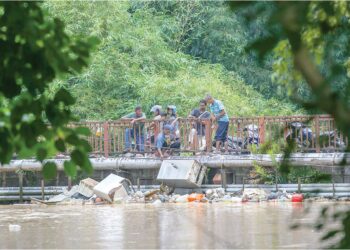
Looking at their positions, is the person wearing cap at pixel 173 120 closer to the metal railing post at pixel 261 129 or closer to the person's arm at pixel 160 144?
the person's arm at pixel 160 144

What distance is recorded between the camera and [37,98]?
4.91 meters

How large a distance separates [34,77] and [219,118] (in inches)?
709

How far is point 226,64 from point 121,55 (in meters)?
4.95

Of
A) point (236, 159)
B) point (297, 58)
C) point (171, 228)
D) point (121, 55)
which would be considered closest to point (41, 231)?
point (171, 228)

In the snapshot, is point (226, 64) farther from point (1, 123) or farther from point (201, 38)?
point (1, 123)

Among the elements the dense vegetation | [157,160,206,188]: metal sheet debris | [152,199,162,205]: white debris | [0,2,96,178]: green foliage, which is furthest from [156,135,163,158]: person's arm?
[0,2,96,178]: green foliage

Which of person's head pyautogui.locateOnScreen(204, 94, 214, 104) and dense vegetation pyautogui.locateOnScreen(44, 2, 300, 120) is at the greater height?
dense vegetation pyautogui.locateOnScreen(44, 2, 300, 120)

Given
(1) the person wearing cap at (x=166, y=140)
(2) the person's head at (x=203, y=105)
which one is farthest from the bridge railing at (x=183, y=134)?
(2) the person's head at (x=203, y=105)

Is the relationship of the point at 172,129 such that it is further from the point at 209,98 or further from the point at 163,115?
the point at 209,98

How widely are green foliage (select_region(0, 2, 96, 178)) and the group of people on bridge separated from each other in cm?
1784

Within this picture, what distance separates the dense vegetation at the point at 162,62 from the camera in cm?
2947

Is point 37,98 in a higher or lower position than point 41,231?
higher

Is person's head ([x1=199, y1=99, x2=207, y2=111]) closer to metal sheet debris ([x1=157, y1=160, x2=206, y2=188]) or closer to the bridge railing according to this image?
the bridge railing

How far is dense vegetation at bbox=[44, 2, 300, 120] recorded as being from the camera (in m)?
29.5
